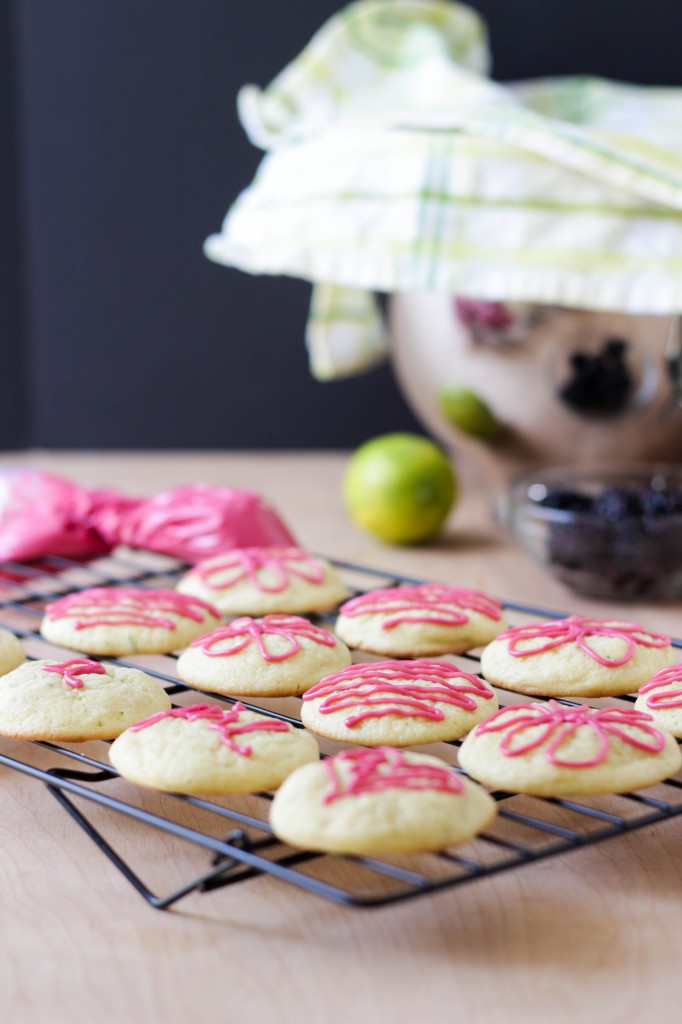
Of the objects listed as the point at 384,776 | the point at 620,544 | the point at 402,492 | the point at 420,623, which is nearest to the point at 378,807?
the point at 384,776

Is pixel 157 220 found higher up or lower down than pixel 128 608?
higher up

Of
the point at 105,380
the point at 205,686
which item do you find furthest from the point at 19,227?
the point at 205,686

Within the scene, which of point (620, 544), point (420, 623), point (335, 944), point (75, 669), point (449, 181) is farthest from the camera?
point (449, 181)

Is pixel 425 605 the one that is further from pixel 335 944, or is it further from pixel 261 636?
pixel 335 944

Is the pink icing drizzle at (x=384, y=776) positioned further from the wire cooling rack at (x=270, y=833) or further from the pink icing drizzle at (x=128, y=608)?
the pink icing drizzle at (x=128, y=608)

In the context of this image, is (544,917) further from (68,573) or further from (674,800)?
(68,573)

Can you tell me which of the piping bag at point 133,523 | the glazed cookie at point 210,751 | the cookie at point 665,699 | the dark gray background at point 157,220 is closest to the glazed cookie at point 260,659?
the glazed cookie at point 210,751

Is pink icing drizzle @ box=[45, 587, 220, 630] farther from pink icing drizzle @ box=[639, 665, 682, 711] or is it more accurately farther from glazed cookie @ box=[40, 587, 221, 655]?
pink icing drizzle @ box=[639, 665, 682, 711]
